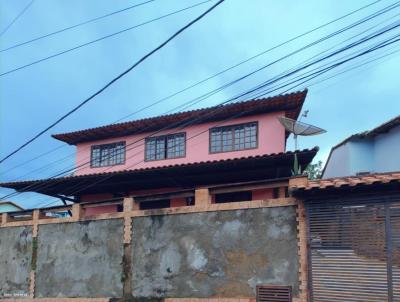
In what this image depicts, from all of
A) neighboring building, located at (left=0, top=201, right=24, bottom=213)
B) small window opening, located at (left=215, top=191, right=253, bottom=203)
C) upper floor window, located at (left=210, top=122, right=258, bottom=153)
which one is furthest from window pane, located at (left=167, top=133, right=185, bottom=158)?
neighboring building, located at (left=0, top=201, right=24, bottom=213)

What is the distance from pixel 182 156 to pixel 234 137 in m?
2.42

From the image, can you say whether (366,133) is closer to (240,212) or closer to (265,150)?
(265,150)

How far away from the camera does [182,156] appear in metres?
17.6

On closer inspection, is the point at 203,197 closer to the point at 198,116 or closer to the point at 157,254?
the point at 157,254

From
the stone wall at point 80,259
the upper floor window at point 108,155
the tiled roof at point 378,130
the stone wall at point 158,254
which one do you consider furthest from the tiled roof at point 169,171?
the tiled roof at point 378,130

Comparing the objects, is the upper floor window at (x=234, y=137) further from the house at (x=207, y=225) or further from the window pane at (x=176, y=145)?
the window pane at (x=176, y=145)

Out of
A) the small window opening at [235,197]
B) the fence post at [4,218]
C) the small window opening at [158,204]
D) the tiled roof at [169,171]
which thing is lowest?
the fence post at [4,218]

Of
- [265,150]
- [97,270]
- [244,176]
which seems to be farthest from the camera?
[265,150]

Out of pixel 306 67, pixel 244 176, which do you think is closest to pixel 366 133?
pixel 244 176

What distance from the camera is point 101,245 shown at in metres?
13.9

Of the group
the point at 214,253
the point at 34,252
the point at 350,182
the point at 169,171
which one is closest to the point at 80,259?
the point at 34,252

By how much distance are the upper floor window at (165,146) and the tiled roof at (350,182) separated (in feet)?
26.4

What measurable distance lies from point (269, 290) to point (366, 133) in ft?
37.4

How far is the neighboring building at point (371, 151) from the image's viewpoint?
18.1m
